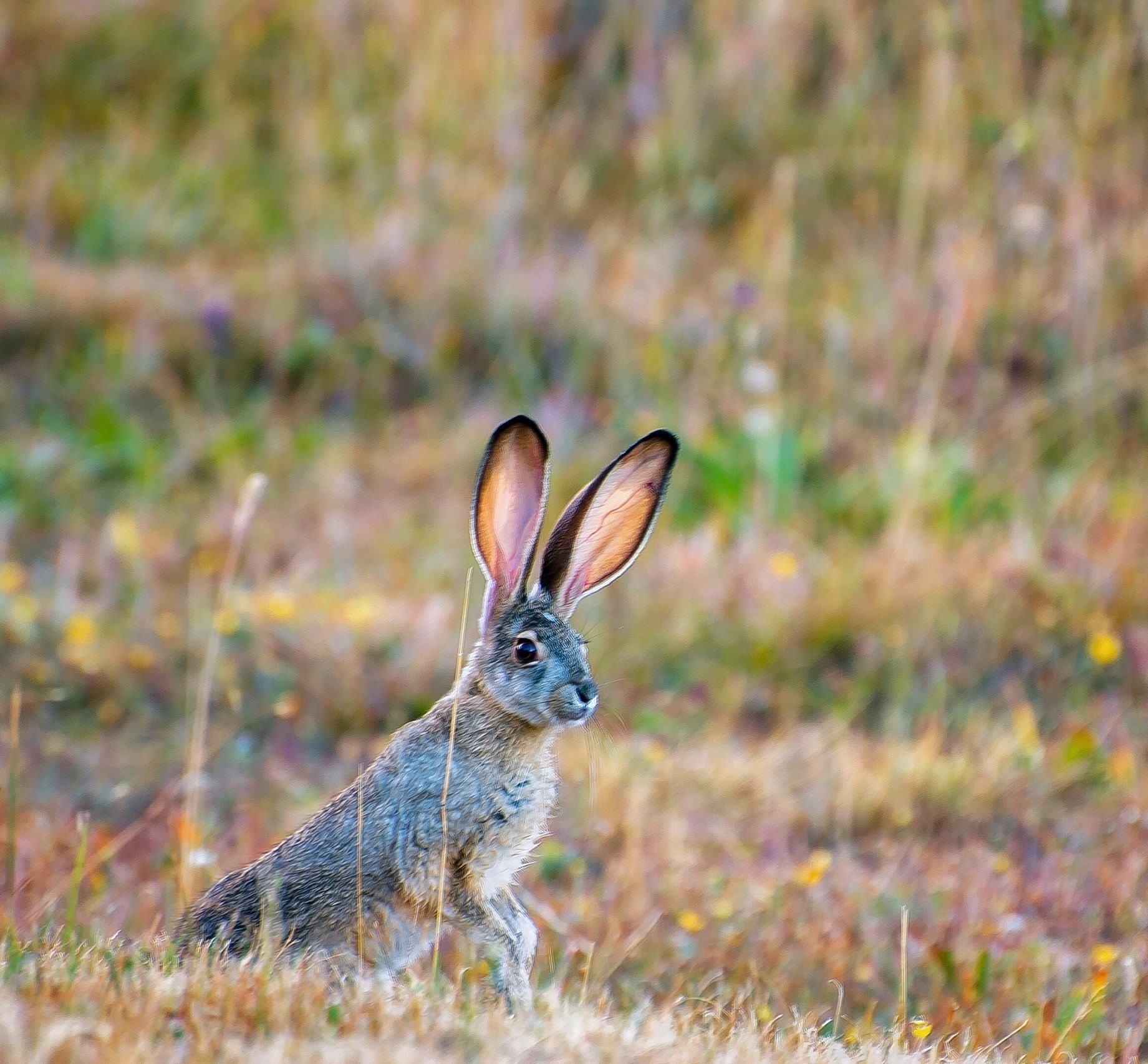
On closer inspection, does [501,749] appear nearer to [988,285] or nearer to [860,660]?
[860,660]

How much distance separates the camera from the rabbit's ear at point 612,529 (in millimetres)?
3428

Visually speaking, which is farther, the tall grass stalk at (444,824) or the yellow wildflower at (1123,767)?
the yellow wildflower at (1123,767)

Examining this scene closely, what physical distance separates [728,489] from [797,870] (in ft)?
8.47

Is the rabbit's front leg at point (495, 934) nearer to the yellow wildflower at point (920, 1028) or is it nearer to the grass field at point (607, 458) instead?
the grass field at point (607, 458)

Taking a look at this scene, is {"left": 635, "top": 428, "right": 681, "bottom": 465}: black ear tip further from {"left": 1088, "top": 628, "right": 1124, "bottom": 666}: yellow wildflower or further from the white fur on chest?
{"left": 1088, "top": 628, "right": 1124, "bottom": 666}: yellow wildflower

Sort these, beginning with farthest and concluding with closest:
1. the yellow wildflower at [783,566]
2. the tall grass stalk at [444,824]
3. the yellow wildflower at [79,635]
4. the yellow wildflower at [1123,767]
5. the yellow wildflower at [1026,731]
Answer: the yellow wildflower at [783,566], the yellow wildflower at [79,635], the yellow wildflower at [1026,731], the yellow wildflower at [1123,767], the tall grass stalk at [444,824]

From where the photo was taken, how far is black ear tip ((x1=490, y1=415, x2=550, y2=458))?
3303mm

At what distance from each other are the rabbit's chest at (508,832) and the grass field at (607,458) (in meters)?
0.22

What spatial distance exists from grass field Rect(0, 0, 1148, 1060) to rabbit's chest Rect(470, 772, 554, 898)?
0.72 feet

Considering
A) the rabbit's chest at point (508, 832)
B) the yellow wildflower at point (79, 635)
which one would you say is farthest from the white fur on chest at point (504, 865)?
the yellow wildflower at point (79, 635)

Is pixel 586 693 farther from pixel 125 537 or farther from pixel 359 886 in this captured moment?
pixel 125 537

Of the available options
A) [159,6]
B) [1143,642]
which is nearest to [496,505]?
[1143,642]

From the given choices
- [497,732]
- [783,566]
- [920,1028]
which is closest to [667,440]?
[497,732]

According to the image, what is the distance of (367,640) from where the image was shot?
577 cm
